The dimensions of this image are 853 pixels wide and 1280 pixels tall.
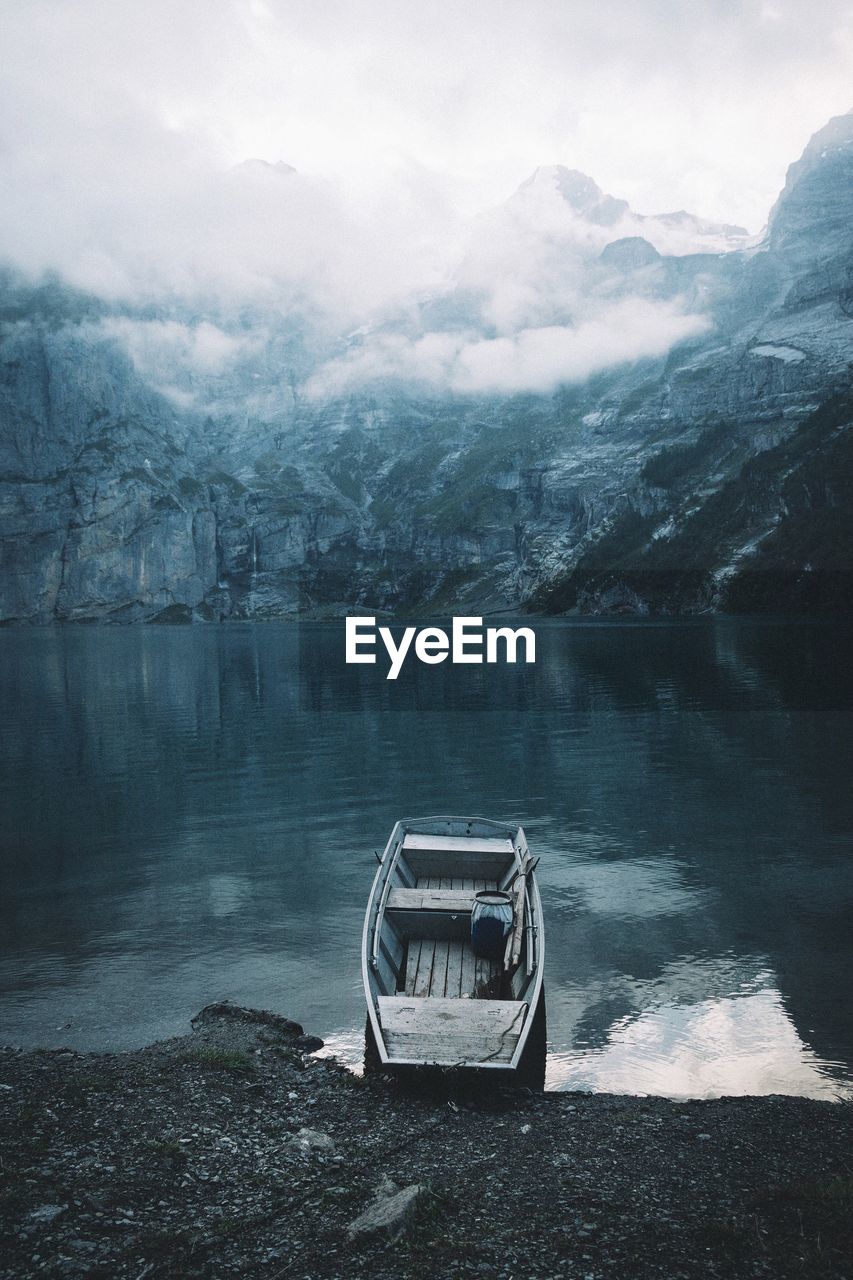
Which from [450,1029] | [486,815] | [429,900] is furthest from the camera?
[486,815]

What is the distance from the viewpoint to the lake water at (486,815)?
73.3ft

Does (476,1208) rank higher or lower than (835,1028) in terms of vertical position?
higher

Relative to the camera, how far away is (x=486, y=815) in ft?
149

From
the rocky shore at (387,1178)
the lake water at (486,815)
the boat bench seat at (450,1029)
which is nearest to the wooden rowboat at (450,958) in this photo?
the boat bench seat at (450,1029)

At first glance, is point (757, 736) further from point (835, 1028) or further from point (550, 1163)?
point (550, 1163)

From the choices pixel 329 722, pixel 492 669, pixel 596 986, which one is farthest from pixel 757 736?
pixel 492 669

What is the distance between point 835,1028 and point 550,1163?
35.8 feet

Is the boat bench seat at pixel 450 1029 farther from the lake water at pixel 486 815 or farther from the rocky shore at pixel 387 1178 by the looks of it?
the lake water at pixel 486 815

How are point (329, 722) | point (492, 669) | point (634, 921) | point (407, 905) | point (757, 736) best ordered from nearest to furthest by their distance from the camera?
point (407, 905) → point (634, 921) → point (757, 736) → point (329, 722) → point (492, 669)

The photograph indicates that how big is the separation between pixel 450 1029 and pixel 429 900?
21.0 ft

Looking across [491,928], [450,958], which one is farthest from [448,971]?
[491,928]

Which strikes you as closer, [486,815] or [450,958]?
[450,958]

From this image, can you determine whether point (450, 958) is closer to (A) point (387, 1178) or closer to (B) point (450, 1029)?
(B) point (450, 1029)

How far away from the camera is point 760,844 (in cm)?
3938
